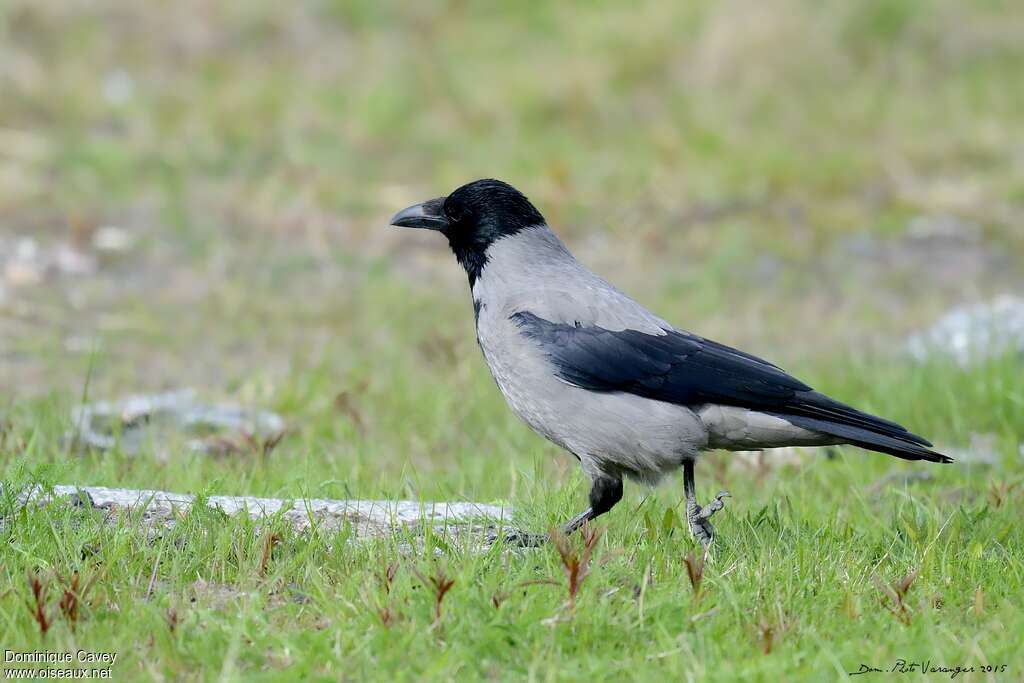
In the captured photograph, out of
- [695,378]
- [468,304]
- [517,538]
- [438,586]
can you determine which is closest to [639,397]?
[695,378]

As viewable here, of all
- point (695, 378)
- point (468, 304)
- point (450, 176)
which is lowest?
point (695, 378)

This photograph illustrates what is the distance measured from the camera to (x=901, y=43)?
1281 cm

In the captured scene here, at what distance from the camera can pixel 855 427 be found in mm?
4527

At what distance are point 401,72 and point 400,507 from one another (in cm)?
822

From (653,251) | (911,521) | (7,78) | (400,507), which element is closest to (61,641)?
(400,507)

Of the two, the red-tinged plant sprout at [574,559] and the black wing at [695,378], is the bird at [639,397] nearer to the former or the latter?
the black wing at [695,378]

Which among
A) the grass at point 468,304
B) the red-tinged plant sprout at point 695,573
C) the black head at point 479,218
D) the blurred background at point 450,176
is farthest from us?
the blurred background at point 450,176

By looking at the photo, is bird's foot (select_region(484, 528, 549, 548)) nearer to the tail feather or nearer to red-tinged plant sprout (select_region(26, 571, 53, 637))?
the tail feather

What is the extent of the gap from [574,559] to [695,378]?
3.79 ft

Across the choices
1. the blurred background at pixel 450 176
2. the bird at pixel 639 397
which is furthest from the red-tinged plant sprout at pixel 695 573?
the blurred background at pixel 450 176

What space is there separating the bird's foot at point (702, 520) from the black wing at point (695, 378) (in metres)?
0.38

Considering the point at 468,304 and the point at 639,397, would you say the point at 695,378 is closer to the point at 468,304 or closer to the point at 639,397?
the point at 639,397

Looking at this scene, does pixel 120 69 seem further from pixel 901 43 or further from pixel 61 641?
pixel 61 641

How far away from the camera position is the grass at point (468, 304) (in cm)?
366
